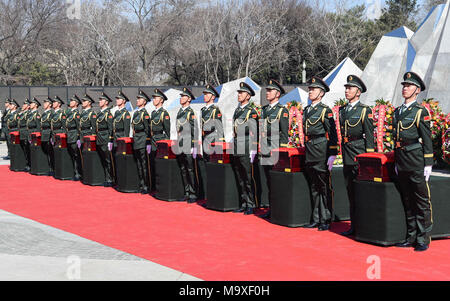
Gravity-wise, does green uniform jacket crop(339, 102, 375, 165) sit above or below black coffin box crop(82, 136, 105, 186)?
above

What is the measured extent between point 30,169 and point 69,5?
33820 mm

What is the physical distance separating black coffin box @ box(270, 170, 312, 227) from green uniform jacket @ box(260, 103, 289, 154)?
72cm

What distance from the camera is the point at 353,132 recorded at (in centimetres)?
775

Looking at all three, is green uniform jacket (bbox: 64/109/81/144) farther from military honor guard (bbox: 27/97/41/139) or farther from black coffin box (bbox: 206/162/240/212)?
black coffin box (bbox: 206/162/240/212)

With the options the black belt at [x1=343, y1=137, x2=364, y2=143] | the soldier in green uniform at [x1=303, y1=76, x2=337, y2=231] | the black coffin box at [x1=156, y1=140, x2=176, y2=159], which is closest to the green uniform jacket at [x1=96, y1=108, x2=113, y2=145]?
the black coffin box at [x1=156, y1=140, x2=176, y2=159]

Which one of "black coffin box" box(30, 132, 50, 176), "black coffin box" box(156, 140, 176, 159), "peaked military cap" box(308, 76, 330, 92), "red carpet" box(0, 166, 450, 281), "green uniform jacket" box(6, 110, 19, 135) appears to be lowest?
"red carpet" box(0, 166, 450, 281)

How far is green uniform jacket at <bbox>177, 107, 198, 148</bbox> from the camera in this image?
1048 cm

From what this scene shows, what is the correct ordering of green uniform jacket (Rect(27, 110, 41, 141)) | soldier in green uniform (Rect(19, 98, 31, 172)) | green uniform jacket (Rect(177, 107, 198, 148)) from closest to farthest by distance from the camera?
green uniform jacket (Rect(177, 107, 198, 148)), green uniform jacket (Rect(27, 110, 41, 141)), soldier in green uniform (Rect(19, 98, 31, 172))

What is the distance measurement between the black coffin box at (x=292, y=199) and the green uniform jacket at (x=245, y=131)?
1.01 meters

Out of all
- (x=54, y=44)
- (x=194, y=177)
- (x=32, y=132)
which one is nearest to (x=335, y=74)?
(x=32, y=132)

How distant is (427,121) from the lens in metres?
6.91

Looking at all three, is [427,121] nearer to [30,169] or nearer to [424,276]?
[424,276]

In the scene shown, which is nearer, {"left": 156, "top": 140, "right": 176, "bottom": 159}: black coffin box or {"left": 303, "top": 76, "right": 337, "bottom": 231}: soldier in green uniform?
{"left": 303, "top": 76, "right": 337, "bottom": 231}: soldier in green uniform

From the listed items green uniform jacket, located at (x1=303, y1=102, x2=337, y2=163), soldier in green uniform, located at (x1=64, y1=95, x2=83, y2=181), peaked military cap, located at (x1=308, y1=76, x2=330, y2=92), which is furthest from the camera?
soldier in green uniform, located at (x1=64, y1=95, x2=83, y2=181)
